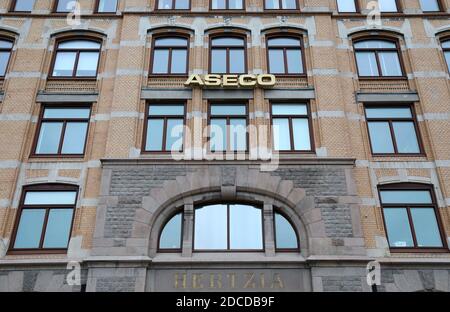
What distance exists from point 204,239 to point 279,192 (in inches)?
107

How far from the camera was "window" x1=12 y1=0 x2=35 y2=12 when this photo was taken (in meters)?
17.6

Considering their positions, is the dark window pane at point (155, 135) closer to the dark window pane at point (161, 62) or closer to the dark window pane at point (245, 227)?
the dark window pane at point (161, 62)

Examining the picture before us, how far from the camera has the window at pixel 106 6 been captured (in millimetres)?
17516

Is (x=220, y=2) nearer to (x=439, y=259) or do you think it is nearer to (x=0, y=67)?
(x=0, y=67)

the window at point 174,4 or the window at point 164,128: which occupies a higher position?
the window at point 174,4

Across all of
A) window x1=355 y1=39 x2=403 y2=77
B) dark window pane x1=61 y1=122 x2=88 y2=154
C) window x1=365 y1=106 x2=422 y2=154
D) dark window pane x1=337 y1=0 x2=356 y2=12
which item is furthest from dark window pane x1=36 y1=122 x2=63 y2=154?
dark window pane x1=337 y1=0 x2=356 y2=12

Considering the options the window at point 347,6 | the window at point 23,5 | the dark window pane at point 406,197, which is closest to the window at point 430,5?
the window at point 347,6

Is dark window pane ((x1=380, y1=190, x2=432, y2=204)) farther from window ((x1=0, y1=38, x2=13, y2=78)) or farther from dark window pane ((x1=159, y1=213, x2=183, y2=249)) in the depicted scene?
window ((x1=0, y1=38, x2=13, y2=78))

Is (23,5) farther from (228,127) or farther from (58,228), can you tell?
(228,127)

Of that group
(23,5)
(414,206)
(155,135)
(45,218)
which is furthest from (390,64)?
(23,5)

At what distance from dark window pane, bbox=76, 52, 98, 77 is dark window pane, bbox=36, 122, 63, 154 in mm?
2268

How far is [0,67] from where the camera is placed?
16.1 m

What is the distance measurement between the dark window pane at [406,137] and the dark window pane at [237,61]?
590cm

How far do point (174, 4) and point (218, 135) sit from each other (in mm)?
6593
